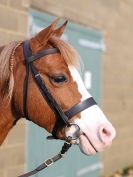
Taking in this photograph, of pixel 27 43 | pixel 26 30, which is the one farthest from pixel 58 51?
pixel 26 30

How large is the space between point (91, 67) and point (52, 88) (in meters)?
3.69

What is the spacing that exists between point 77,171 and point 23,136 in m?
1.62

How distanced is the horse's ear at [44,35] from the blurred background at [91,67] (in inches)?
62.0

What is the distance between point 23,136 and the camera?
5352 mm

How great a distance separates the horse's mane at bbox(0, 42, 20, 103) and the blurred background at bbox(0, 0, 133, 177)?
1618mm

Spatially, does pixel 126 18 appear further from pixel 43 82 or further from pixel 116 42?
pixel 43 82

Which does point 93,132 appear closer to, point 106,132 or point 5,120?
point 106,132

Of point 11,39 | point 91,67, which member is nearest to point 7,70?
point 11,39

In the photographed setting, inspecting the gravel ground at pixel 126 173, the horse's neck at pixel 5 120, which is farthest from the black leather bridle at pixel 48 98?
the gravel ground at pixel 126 173

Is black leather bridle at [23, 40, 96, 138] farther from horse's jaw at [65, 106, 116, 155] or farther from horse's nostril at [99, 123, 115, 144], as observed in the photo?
horse's nostril at [99, 123, 115, 144]

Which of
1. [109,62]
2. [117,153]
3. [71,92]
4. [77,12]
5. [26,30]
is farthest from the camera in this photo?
[117,153]

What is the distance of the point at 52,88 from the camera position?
10.9 feet

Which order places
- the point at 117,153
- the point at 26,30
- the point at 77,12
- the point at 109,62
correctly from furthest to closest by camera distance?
the point at 117,153, the point at 109,62, the point at 77,12, the point at 26,30

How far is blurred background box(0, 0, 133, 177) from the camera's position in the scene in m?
5.23
